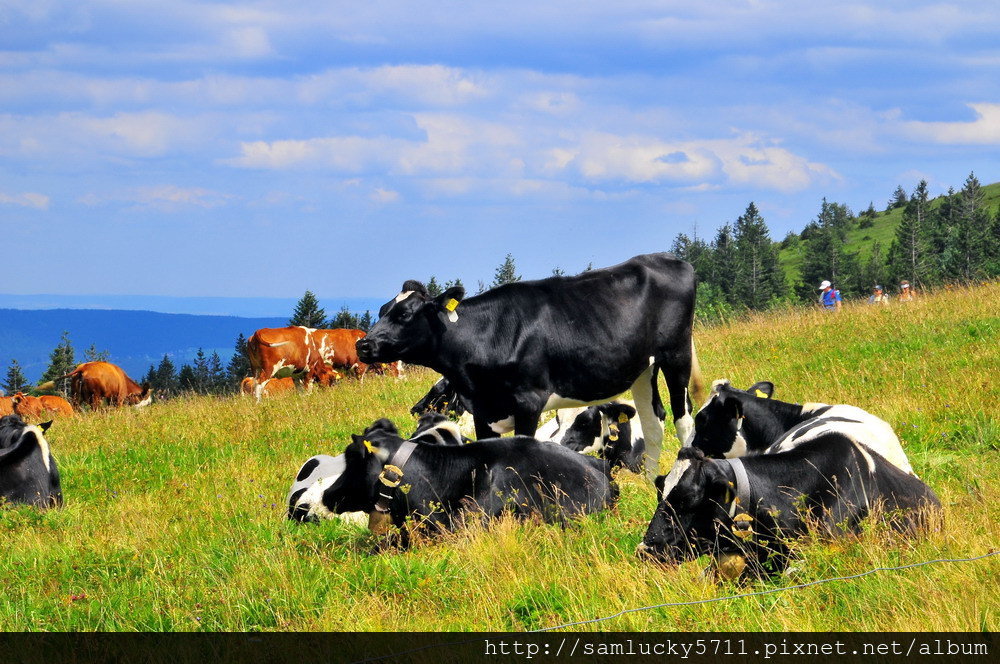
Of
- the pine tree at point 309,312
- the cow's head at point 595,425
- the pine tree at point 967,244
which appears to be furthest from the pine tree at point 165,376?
the cow's head at point 595,425

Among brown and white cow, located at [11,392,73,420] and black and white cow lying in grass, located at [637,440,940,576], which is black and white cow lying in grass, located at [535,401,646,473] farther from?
brown and white cow, located at [11,392,73,420]

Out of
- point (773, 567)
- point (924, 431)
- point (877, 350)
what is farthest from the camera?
point (877, 350)

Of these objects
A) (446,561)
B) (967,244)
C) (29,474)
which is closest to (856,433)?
(446,561)

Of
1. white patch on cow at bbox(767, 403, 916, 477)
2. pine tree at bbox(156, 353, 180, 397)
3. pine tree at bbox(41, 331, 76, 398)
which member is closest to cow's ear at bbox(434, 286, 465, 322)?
white patch on cow at bbox(767, 403, 916, 477)

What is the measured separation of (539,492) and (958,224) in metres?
128

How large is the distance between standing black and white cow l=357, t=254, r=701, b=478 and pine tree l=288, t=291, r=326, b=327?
7518 cm

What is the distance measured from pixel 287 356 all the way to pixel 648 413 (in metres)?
17.4

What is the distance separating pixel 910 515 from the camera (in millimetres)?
6332

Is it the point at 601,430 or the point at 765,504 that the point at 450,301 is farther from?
the point at 765,504

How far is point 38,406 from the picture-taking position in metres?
25.0

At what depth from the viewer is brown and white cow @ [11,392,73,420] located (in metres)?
21.5
